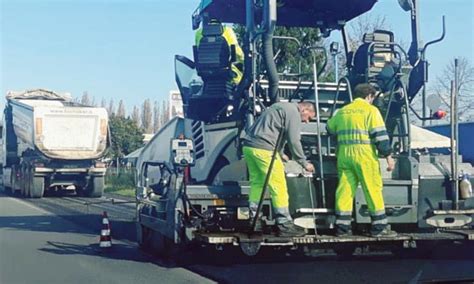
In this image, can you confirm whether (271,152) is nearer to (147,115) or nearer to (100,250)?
(100,250)

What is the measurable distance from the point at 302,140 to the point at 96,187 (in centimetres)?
1832

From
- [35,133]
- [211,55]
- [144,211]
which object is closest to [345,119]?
[211,55]

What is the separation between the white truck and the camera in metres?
25.4

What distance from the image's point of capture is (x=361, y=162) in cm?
785

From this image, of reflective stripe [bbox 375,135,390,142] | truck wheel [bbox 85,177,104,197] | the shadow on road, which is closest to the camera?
reflective stripe [bbox 375,135,390,142]

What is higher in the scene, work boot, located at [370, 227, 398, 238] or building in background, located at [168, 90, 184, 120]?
building in background, located at [168, 90, 184, 120]

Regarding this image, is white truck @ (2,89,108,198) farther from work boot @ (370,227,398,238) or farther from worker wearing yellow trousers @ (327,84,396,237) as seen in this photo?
work boot @ (370,227,398,238)

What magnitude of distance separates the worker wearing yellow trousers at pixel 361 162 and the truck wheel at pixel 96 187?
1902cm

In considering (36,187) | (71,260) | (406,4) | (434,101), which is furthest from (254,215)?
(36,187)

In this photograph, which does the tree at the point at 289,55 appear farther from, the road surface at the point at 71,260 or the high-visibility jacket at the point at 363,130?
the road surface at the point at 71,260

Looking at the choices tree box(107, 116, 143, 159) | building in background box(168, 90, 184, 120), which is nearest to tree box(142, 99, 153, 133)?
tree box(107, 116, 143, 159)

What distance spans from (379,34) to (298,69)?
118 cm

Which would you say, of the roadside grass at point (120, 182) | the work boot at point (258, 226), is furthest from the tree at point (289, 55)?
the roadside grass at point (120, 182)

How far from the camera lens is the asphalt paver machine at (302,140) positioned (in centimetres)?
805
